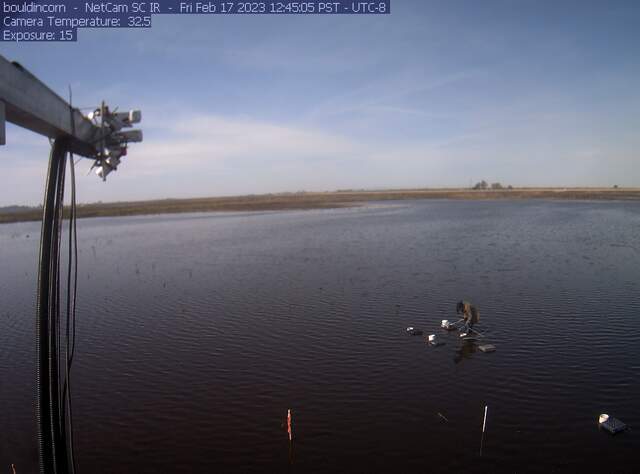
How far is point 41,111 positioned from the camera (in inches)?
174

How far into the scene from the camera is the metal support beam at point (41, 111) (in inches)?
153

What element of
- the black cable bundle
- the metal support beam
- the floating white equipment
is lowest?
the floating white equipment

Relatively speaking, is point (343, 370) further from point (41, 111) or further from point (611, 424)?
point (41, 111)

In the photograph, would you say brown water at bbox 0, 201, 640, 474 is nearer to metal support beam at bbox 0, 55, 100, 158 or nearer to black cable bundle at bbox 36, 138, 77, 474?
black cable bundle at bbox 36, 138, 77, 474

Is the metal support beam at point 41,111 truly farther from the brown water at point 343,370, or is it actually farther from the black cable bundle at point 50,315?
the brown water at point 343,370

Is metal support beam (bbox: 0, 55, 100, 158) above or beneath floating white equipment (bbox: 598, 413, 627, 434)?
above

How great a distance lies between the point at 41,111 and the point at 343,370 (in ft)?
37.4

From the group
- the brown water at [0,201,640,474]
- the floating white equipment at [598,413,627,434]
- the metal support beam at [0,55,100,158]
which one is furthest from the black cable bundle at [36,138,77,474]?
the floating white equipment at [598,413,627,434]

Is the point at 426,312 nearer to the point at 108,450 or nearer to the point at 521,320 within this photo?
the point at 521,320

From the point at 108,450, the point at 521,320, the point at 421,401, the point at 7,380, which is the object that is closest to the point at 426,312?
the point at 521,320

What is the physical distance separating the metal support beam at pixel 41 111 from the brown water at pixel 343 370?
755 centimetres

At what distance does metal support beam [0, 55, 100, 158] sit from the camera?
3895 mm

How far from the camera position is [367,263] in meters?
30.2

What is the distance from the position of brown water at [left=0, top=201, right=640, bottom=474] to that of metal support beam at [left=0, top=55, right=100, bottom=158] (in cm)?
755
